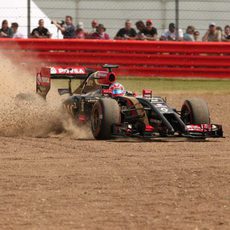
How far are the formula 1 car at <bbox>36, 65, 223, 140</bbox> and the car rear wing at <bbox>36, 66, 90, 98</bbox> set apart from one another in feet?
2.29

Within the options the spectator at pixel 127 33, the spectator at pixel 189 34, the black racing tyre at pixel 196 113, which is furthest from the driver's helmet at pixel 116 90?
the spectator at pixel 189 34

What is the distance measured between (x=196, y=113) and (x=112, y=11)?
1107cm

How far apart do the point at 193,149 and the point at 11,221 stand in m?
4.55

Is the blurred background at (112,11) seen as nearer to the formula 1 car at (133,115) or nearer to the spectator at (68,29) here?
the spectator at (68,29)

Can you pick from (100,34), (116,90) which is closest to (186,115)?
(116,90)

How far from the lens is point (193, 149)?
1127 centimetres

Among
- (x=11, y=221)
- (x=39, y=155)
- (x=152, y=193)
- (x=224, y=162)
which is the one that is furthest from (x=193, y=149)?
(x=11, y=221)

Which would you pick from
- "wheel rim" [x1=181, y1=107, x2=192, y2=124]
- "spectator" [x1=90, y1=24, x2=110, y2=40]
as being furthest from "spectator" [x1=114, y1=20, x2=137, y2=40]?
"wheel rim" [x1=181, y1=107, x2=192, y2=124]

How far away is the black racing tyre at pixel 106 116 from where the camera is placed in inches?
470

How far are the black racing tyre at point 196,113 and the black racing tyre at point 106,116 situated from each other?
1.06 meters

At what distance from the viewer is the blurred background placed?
2280 centimetres

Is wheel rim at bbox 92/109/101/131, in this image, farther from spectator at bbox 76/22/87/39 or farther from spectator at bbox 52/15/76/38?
spectator at bbox 76/22/87/39

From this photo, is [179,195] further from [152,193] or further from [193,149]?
[193,149]

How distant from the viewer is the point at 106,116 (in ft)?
39.1
